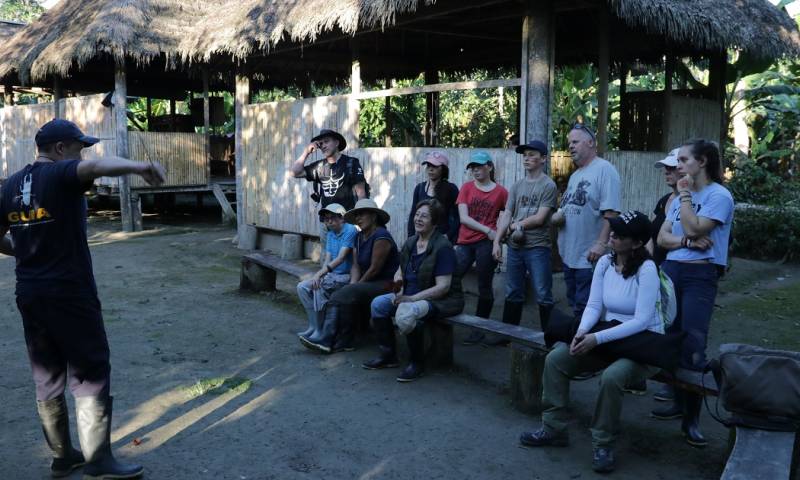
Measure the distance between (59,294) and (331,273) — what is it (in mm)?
2833

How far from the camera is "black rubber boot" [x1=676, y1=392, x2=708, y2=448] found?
410 centimetres

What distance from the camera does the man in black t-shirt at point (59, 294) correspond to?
346 centimetres

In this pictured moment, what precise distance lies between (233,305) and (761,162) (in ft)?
42.8

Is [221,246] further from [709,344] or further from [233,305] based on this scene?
[709,344]

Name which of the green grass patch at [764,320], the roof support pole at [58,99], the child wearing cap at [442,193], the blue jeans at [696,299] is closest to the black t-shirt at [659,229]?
the blue jeans at [696,299]

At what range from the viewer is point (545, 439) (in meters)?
4.08

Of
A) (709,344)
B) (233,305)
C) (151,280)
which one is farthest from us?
(151,280)

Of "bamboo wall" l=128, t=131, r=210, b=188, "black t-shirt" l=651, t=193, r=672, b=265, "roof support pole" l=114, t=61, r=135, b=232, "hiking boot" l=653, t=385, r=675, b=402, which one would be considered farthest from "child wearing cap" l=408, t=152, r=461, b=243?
"bamboo wall" l=128, t=131, r=210, b=188

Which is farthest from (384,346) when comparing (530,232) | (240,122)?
(240,122)

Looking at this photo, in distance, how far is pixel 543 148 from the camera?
544 centimetres

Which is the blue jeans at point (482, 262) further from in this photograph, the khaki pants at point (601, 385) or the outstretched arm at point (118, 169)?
the outstretched arm at point (118, 169)

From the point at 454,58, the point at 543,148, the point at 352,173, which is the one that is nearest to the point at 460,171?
the point at 352,173

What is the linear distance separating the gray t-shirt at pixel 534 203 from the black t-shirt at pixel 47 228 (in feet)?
10.6

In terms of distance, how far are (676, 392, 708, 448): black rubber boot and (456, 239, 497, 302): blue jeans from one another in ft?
6.90
